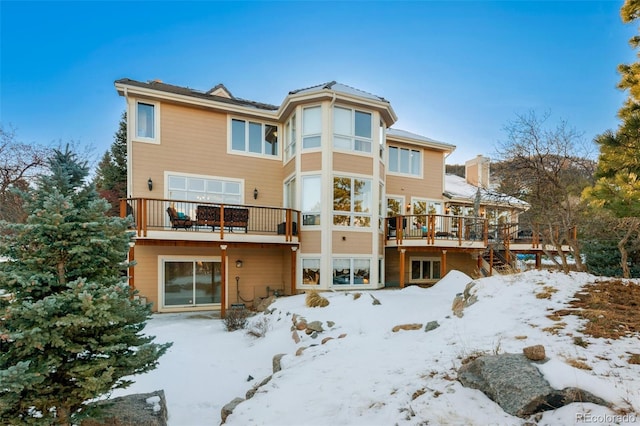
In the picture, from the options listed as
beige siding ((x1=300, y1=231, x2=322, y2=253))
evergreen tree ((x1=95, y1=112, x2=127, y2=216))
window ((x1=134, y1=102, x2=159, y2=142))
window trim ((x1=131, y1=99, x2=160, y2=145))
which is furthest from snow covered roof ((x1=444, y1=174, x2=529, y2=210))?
evergreen tree ((x1=95, y1=112, x2=127, y2=216))

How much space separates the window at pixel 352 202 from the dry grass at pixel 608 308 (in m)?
6.82

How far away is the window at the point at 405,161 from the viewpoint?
14.5 meters

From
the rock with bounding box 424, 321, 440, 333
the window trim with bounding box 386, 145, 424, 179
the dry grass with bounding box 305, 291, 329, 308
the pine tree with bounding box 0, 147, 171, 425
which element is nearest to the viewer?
the pine tree with bounding box 0, 147, 171, 425

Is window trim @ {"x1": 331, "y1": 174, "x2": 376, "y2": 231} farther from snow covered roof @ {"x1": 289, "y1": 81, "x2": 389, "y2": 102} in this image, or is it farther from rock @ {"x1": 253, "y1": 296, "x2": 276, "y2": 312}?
rock @ {"x1": 253, "y1": 296, "x2": 276, "y2": 312}

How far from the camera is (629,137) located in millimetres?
4363

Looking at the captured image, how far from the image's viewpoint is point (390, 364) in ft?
14.0

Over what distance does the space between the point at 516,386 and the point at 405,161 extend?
12.8m

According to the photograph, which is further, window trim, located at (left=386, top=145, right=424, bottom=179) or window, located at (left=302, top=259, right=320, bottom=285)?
window trim, located at (left=386, top=145, right=424, bottom=179)

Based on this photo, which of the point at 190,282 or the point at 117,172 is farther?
the point at 117,172

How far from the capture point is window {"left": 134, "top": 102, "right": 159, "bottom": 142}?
10.9m

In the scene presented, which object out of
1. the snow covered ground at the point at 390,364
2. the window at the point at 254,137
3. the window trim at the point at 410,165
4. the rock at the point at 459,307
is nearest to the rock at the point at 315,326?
the snow covered ground at the point at 390,364

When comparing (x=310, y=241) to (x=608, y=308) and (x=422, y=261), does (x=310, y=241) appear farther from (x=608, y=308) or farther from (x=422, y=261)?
(x=608, y=308)

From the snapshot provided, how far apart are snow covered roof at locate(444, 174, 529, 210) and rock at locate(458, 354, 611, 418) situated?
7431 millimetres

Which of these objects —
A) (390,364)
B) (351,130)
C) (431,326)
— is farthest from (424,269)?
(390,364)
